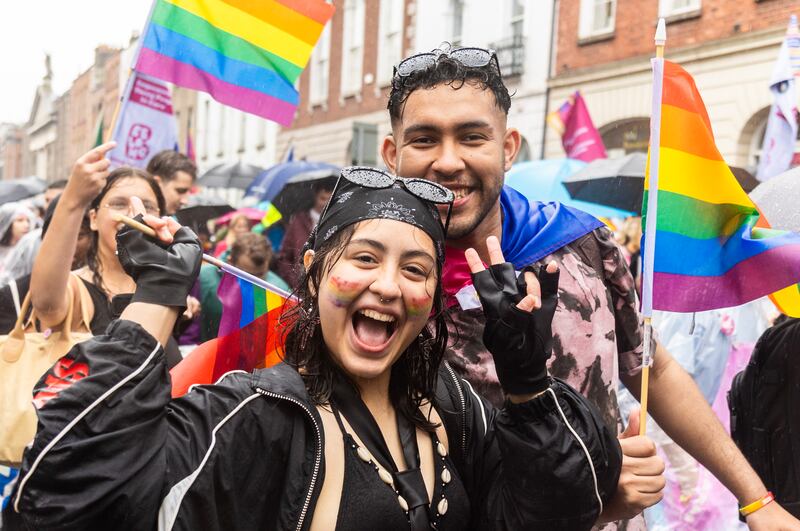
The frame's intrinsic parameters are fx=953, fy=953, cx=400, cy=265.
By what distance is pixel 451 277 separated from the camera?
103 inches

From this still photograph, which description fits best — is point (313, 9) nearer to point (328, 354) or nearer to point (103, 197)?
point (103, 197)

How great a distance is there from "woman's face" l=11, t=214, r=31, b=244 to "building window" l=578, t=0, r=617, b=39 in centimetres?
1180

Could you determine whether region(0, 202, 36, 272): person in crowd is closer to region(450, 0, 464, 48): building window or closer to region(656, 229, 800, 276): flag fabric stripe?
region(656, 229, 800, 276): flag fabric stripe

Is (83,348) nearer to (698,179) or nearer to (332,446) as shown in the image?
(332,446)

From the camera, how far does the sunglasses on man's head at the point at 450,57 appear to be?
8.66 feet

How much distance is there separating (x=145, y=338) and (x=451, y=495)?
28.3 inches

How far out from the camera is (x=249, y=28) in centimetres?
441

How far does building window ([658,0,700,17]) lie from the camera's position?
15469mm

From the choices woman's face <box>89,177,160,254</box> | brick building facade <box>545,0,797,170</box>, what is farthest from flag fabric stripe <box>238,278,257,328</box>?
brick building facade <box>545,0,797,170</box>

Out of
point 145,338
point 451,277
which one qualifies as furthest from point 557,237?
point 145,338

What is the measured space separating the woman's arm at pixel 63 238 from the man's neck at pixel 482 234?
50.2 inches

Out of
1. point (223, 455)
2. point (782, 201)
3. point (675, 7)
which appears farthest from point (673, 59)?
point (223, 455)

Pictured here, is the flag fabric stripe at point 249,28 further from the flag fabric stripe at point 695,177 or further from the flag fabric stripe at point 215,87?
the flag fabric stripe at point 695,177

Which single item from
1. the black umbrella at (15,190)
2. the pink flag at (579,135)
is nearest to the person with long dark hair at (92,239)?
the pink flag at (579,135)
